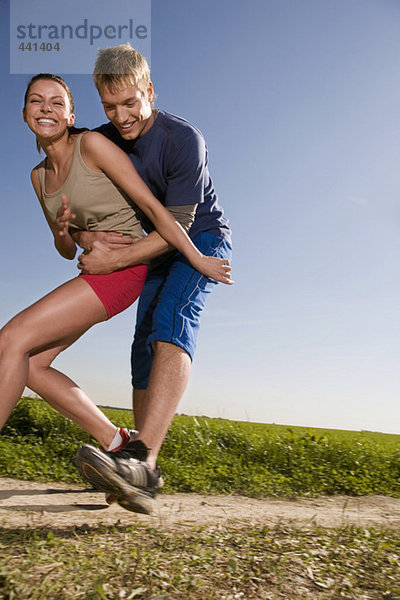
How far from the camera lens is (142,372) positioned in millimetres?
3604

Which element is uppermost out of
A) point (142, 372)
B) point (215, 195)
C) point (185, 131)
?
point (185, 131)

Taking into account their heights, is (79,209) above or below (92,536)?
above

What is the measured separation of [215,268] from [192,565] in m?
1.62

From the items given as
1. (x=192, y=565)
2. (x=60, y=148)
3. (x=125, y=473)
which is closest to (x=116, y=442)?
(x=125, y=473)

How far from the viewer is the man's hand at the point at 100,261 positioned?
2.90 metres

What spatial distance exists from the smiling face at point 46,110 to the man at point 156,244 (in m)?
0.24

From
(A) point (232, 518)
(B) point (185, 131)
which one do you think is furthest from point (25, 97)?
(A) point (232, 518)

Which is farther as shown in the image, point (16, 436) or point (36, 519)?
point (16, 436)

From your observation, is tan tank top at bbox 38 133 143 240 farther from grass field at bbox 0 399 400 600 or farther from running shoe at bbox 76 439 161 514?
grass field at bbox 0 399 400 600

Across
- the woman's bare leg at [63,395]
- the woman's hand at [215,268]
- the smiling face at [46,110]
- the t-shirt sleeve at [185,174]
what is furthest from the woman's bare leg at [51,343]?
the smiling face at [46,110]

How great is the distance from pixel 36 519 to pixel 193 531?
0.87 meters

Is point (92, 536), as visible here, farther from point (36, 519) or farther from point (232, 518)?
point (232, 518)

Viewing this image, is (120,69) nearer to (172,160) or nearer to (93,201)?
(172,160)

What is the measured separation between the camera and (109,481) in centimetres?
239
